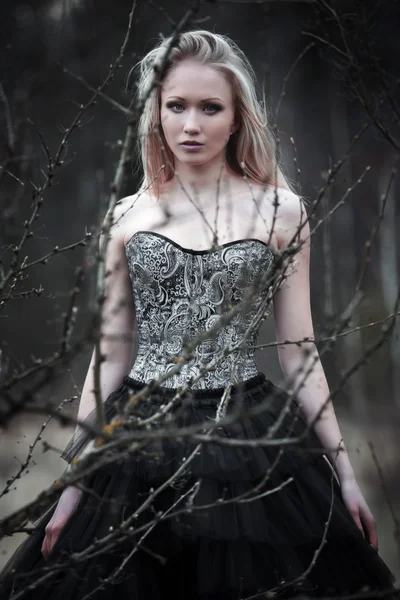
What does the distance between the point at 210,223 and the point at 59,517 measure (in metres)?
0.69

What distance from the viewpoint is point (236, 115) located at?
6.13 feet

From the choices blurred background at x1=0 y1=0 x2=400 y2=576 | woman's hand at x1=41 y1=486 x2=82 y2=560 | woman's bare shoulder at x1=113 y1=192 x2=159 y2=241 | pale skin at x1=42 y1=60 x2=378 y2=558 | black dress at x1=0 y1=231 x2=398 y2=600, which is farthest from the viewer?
blurred background at x1=0 y1=0 x2=400 y2=576

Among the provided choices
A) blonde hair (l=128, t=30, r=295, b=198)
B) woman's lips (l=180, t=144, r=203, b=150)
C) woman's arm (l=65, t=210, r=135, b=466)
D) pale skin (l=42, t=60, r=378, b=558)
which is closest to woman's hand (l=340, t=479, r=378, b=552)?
pale skin (l=42, t=60, r=378, b=558)

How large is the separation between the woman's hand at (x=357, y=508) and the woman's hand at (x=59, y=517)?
21.1 inches

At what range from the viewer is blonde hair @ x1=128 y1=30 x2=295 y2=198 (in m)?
1.80

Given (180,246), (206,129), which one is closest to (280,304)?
(180,246)

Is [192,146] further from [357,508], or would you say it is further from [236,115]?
[357,508]

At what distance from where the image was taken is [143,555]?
151 cm

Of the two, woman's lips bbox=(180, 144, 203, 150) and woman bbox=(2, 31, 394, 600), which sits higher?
woman's lips bbox=(180, 144, 203, 150)

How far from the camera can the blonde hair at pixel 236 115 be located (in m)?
1.80

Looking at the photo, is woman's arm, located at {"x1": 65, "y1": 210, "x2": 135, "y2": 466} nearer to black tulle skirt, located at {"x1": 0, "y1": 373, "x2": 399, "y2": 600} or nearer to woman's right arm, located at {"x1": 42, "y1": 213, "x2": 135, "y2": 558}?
woman's right arm, located at {"x1": 42, "y1": 213, "x2": 135, "y2": 558}

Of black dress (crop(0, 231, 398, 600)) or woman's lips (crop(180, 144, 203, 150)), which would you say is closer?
black dress (crop(0, 231, 398, 600))

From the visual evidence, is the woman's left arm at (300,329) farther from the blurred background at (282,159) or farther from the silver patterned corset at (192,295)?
the blurred background at (282,159)

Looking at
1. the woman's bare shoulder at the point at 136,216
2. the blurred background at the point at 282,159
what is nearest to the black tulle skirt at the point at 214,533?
the woman's bare shoulder at the point at 136,216
